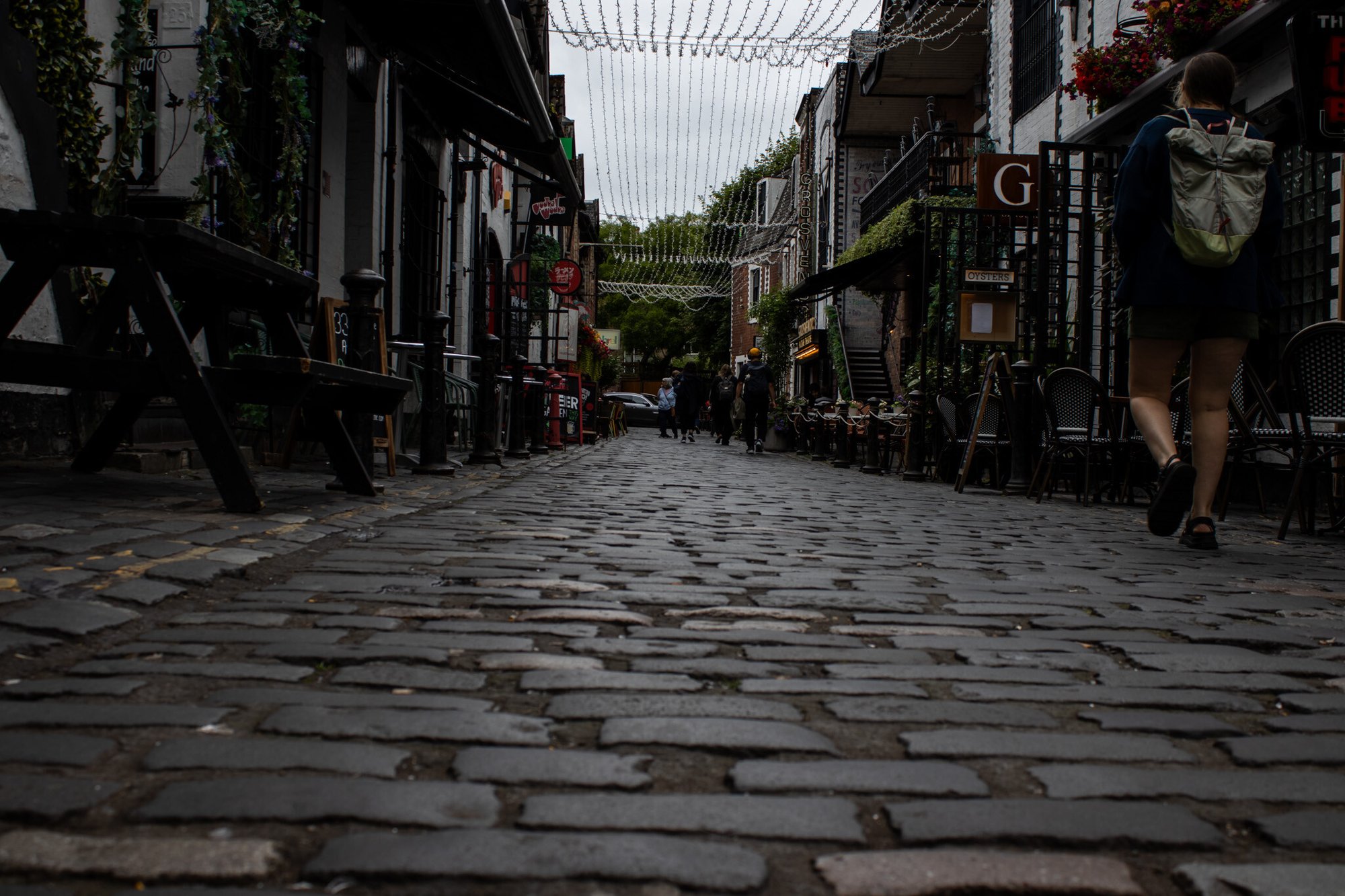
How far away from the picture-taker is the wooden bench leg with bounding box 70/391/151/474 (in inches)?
226

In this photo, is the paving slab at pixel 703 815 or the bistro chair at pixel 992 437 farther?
the bistro chair at pixel 992 437

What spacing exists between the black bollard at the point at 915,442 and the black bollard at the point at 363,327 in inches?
266

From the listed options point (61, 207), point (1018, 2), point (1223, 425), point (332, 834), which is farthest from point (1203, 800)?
point (1018, 2)

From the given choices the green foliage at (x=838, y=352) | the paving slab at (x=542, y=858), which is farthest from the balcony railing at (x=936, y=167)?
the paving slab at (x=542, y=858)

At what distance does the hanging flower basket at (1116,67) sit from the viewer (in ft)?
37.0

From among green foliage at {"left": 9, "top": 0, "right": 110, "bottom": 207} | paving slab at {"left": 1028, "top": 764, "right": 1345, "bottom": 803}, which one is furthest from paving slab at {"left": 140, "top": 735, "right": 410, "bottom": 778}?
green foliage at {"left": 9, "top": 0, "right": 110, "bottom": 207}

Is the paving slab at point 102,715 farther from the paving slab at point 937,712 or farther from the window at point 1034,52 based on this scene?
the window at point 1034,52

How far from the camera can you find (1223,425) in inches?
222

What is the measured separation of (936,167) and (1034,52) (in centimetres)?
386

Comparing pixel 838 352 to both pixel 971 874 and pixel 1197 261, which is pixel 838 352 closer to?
pixel 1197 261

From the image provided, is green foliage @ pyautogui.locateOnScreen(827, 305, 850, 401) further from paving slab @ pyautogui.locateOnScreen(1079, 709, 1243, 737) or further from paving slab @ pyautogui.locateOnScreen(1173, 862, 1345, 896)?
paving slab @ pyautogui.locateOnScreen(1173, 862, 1345, 896)

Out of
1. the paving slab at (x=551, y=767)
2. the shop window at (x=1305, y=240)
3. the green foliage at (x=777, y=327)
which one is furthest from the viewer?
the green foliage at (x=777, y=327)

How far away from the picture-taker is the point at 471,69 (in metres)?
11.3

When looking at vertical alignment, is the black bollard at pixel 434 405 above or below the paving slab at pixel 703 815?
above
